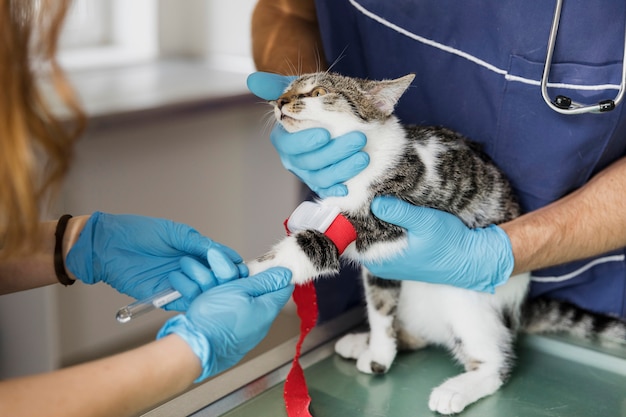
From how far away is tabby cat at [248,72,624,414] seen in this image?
1.28 meters

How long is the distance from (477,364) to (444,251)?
0.24 metres

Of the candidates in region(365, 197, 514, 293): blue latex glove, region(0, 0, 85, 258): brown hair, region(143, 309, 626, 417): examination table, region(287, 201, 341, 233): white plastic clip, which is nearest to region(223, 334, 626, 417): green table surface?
region(143, 309, 626, 417): examination table

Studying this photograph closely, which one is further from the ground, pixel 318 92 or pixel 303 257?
pixel 318 92

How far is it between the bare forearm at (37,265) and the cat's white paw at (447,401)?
0.69 metres

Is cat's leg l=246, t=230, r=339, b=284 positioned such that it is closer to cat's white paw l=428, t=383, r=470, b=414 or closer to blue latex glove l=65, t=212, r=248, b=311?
blue latex glove l=65, t=212, r=248, b=311

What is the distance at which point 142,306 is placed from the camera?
3.29 feet

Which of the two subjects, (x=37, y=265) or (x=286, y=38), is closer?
(x=37, y=265)

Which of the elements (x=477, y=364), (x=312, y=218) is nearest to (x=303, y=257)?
(x=312, y=218)

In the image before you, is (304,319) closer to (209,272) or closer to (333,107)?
(209,272)

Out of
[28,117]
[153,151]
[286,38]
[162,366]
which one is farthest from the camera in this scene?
[153,151]

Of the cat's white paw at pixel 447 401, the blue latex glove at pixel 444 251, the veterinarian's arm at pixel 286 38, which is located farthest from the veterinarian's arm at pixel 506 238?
the veterinarian's arm at pixel 286 38

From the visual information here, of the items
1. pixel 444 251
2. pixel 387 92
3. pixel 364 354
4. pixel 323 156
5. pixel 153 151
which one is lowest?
pixel 153 151

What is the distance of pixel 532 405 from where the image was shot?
1.25 meters

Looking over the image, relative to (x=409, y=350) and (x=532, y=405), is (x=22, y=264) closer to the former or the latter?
(x=409, y=350)
